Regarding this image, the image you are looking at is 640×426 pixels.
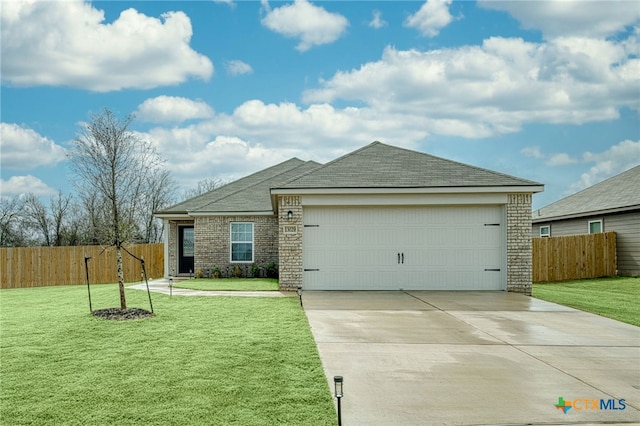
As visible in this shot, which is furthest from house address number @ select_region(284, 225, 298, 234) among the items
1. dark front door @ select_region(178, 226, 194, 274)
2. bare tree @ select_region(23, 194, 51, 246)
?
bare tree @ select_region(23, 194, 51, 246)

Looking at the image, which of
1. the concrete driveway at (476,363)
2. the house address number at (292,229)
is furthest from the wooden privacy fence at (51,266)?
the concrete driveway at (476,363)

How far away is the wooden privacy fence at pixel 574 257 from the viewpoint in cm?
2067

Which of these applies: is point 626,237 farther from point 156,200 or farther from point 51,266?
point 156,200

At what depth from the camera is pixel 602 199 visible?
2323cm

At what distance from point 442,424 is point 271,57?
1592 cm

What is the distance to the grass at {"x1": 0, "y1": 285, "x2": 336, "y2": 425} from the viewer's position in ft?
16.0

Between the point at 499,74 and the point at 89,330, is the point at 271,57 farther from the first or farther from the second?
the point at 89,330

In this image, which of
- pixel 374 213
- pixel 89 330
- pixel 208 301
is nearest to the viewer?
pixel 89 330

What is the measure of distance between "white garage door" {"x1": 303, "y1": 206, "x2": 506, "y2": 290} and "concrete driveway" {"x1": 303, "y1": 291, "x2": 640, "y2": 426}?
3.14 m

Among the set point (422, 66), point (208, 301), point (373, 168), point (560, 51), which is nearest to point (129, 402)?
point (208, 301)

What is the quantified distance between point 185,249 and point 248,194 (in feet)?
11.8

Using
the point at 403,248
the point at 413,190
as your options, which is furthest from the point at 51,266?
the point at 413,190

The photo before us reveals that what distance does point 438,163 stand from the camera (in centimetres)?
1589

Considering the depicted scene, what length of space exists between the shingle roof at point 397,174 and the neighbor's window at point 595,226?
10.3m
